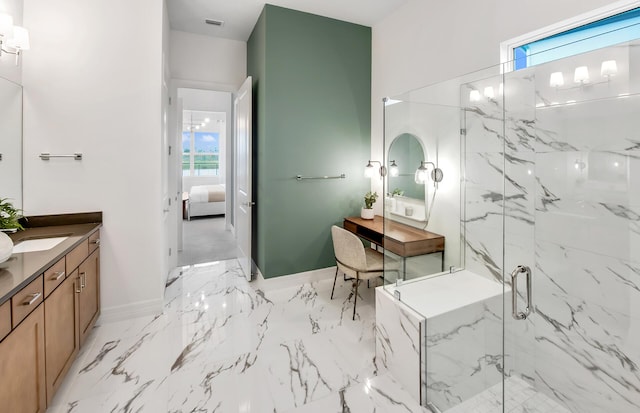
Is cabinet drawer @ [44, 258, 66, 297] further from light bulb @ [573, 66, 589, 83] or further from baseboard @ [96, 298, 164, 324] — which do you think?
light bulb @ [573, 66, 589, 83]

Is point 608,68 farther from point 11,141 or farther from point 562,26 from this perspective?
point 11,141

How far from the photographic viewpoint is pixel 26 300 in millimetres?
1310

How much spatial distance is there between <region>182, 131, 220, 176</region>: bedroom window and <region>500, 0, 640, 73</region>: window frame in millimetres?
7866

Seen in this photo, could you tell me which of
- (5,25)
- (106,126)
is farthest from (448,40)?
(5,25)

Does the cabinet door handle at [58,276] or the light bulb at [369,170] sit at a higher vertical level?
the light bulb at [369,170]

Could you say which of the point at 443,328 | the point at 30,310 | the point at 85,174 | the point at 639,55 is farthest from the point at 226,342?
the point at 639,55

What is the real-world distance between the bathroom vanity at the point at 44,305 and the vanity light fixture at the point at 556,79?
2.82m

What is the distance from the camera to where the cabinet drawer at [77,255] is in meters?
1.87

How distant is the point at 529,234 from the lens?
76.7 inches

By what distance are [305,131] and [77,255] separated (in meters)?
2.29

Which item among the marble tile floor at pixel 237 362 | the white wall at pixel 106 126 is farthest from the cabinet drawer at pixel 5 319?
the white wall at pixel 106 126

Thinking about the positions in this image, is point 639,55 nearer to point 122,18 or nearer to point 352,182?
point 352,182

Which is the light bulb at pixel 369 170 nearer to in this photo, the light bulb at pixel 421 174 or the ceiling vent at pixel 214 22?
the light bulb at pixel 421 174

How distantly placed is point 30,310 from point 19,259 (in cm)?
34
